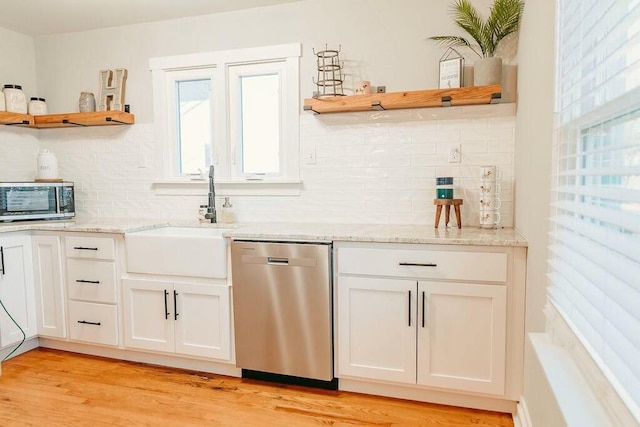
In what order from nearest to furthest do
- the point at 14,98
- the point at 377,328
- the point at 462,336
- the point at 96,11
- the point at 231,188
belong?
the point at 462,336, the point at 377,328, the point at 96,11, the point at 231,188, the point at 14,98

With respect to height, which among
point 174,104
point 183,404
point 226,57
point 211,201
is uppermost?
point 226,57

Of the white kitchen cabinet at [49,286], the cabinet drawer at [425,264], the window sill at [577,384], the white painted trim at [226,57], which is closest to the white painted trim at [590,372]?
the window sill at [577,384]

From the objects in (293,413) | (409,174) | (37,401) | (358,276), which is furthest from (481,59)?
(37,401)

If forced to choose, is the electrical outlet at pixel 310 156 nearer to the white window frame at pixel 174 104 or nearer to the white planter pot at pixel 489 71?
the white window frame at pixel 174 104

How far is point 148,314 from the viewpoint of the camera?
2691 millimetres

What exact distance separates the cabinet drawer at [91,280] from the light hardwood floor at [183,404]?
0.46 meters

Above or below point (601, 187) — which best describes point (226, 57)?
above

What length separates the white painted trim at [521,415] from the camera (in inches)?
73.8

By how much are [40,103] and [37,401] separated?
7.34 feet

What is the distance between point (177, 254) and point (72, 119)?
1509mm

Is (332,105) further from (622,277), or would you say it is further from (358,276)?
(622,277)

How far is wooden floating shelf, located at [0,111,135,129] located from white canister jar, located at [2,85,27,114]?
2.9 inches

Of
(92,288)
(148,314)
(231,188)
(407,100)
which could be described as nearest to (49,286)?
(92,288)

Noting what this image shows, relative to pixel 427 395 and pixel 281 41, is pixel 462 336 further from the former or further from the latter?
pixel 281 41
